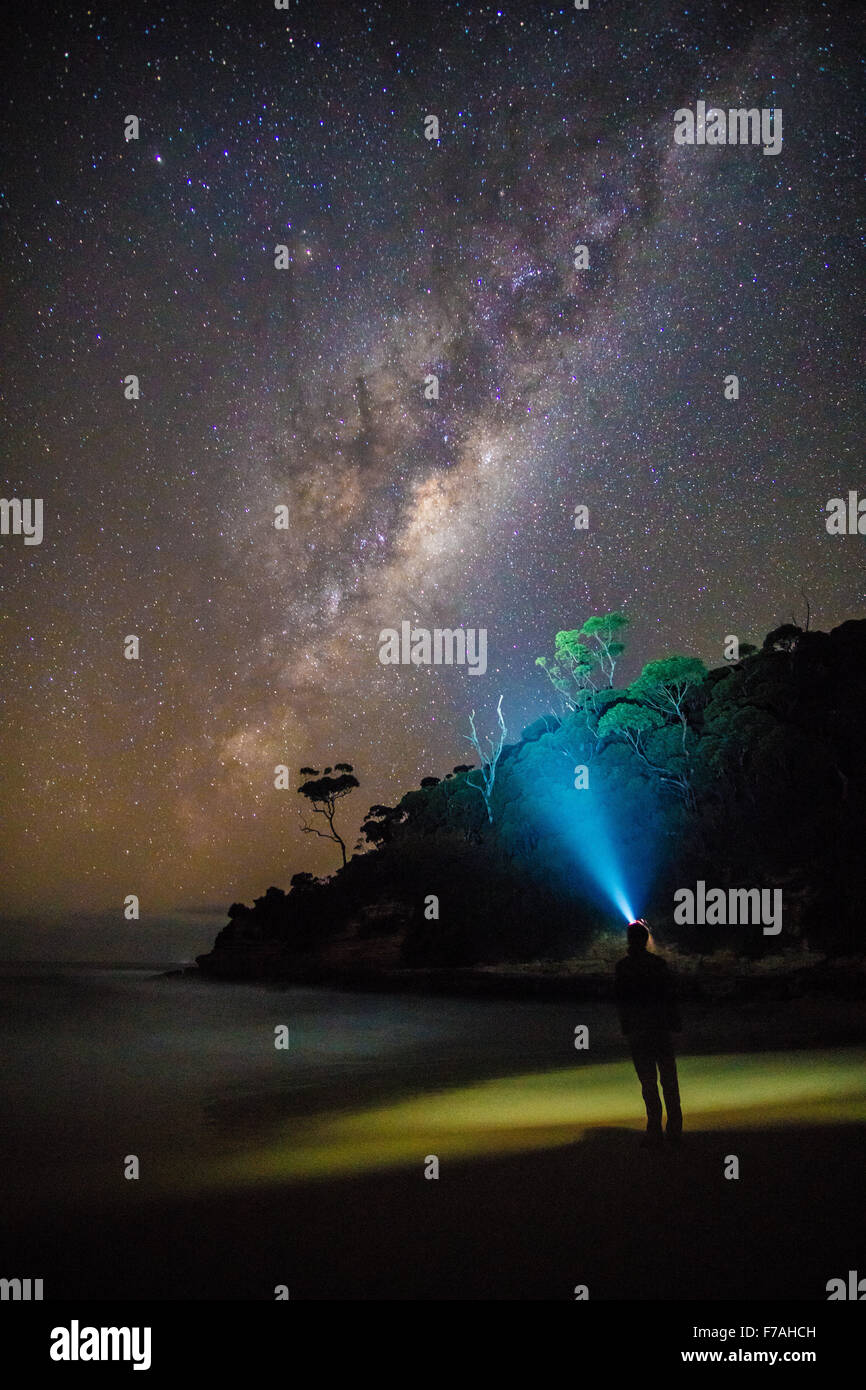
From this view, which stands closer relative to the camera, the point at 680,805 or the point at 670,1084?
the point at 670,1084

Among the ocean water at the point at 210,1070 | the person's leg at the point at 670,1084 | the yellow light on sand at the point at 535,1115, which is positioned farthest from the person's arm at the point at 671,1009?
the ocean water at the point at 210,1070

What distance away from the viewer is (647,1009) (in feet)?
22.9

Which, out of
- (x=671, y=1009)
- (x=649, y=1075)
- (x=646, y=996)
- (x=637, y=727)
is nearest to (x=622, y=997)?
(x=646, y=996)

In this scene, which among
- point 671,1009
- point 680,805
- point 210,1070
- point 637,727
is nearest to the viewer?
point 671,1009

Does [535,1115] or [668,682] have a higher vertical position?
[668,682]

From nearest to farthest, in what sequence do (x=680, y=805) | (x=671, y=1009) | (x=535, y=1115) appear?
(x=671, y=1009) → (x=535, y=1115) → (x=680, y=805)

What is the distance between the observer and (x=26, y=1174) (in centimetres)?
880

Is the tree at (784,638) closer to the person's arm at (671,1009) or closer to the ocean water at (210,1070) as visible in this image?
the ocean water at (210,1070)

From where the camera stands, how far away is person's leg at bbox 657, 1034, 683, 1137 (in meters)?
7.00

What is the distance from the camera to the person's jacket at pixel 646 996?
6914mm

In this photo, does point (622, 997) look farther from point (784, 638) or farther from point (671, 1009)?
point (784, 638)

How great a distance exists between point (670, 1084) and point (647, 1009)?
28.8 inches
